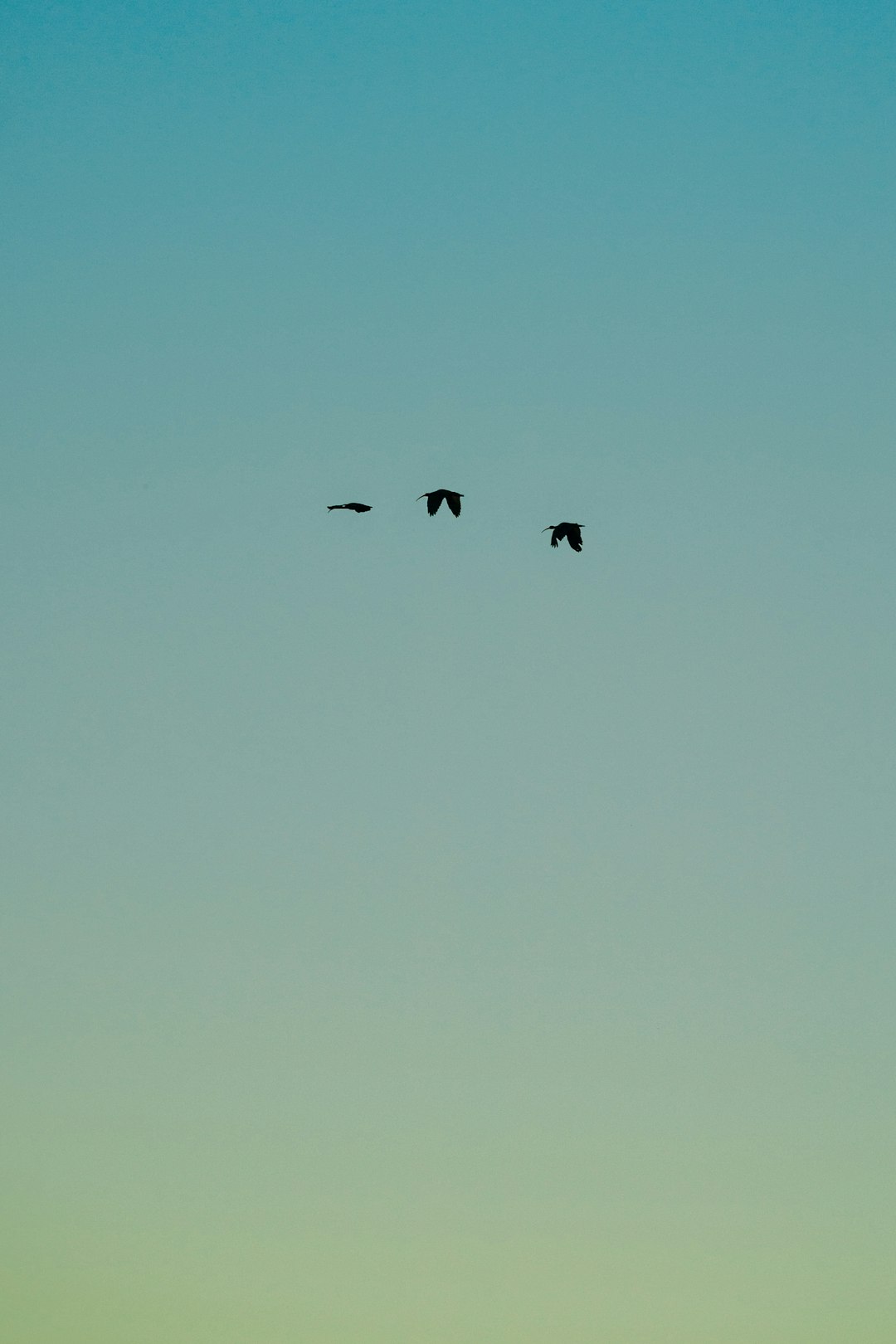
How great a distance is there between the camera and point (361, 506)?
4788cm

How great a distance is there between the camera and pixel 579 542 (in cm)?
4616

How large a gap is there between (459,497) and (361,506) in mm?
3320

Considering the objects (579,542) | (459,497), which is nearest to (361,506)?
(459,497)

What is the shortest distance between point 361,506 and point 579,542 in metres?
6.64

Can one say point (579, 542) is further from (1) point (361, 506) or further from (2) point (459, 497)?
(1) point (361, 506)

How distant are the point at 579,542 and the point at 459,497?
3654 millimetres
